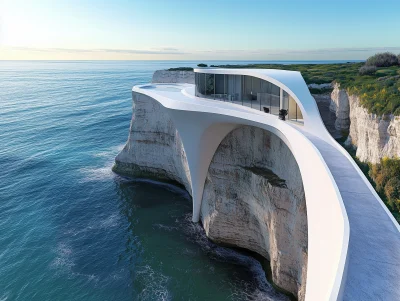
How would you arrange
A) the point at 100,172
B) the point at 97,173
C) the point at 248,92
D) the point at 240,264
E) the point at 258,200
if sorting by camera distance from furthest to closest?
the point at 100,172
the point at 97,173
the point at 248,92
the point at 240,264
the point at 258,200

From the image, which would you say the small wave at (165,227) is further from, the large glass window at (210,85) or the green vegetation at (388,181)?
the green vegetation at (388,181)

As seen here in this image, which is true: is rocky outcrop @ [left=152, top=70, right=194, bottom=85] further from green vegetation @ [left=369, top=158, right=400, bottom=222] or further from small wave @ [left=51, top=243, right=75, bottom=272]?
green vegetation @ [left=369, top=158, right=400, bottom=222]

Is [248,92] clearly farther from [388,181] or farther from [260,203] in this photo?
[388,181]

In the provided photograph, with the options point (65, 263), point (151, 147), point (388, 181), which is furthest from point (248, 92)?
point (65, 263)

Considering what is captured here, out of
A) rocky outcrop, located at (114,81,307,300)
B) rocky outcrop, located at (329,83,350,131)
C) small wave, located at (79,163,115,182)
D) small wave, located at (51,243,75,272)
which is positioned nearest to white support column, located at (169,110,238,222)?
rocky outcrop, located at (114,81,307,300)

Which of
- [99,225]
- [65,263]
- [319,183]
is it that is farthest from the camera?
[99,225]

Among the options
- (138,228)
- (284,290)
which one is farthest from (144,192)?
(284,290)

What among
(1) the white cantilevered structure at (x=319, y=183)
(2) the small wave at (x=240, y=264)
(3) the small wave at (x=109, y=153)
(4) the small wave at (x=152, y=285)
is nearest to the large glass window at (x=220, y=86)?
(1) the white cantilevered structure at (x=319, y=183)
